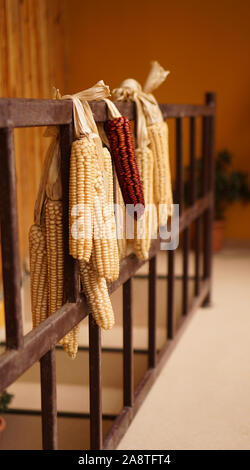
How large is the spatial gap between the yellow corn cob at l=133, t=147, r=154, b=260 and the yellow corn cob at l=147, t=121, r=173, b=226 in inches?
5.0

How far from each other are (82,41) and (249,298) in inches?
119

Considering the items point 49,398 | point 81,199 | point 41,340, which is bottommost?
point 49,398

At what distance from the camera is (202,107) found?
3.33 m

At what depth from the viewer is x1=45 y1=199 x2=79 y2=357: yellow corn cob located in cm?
156

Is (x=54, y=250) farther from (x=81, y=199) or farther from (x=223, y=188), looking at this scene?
(x=223, y=188)

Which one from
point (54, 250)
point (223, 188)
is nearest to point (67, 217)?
point (54, 250)

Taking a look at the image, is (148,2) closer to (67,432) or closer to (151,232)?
(151,232)

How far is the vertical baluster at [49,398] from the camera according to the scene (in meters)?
1.52

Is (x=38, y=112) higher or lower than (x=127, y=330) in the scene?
higher

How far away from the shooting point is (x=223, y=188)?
5383 millimetres

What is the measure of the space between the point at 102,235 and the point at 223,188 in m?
3.96

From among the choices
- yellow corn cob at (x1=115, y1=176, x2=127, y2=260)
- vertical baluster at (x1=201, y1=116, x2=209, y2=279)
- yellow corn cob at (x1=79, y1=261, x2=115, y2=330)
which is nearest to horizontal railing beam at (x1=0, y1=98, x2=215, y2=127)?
yellow corn cob at (x1=115, y1=176, x2=127, y2=260)

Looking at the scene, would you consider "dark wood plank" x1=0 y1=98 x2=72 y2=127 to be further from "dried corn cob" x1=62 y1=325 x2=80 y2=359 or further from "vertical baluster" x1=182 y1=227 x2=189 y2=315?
"vertical baluster" x1=182 y1=227 x2=189 y2=315
